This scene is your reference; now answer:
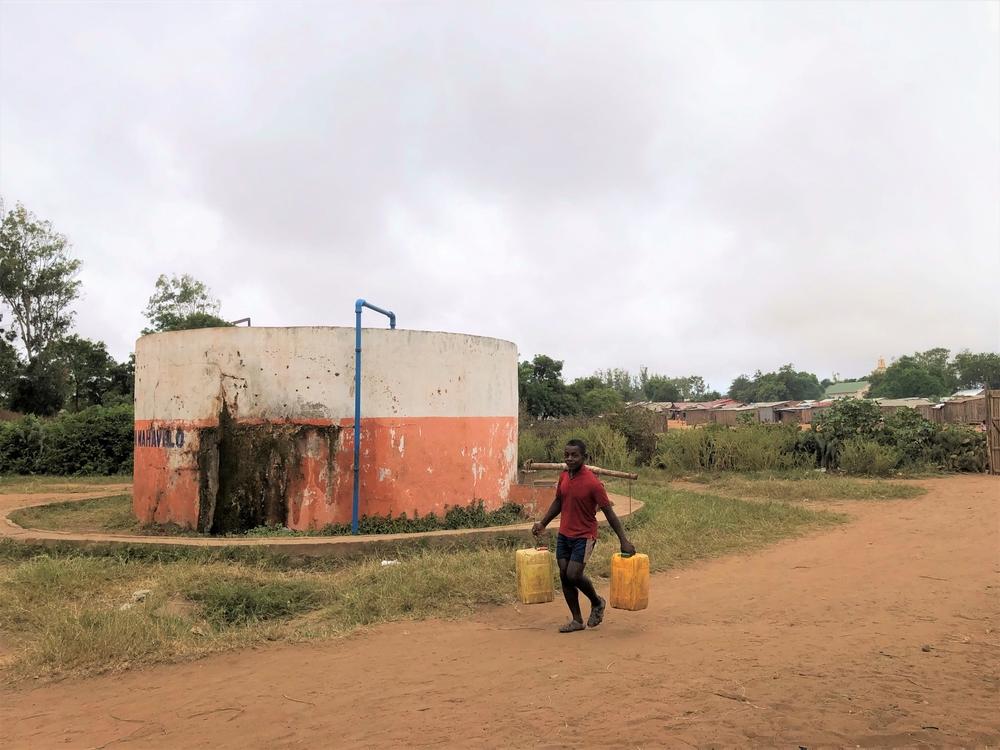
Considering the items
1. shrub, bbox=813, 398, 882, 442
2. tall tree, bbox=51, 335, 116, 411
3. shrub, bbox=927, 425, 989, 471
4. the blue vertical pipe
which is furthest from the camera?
tall tree, bbox=51, 335, 116, 411

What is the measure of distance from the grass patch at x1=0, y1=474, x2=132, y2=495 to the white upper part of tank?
29.1 feet

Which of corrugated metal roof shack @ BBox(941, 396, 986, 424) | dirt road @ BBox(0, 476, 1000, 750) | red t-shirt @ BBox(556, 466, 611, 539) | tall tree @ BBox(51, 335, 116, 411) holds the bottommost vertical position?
dirt road @ BBox(0, 476, 1000, 750)

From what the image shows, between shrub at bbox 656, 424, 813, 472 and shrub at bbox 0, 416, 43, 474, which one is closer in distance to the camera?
shrub at bbox 656, 424, 813, 472

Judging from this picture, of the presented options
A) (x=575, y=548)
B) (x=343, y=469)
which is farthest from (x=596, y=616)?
(x=343, y=469)

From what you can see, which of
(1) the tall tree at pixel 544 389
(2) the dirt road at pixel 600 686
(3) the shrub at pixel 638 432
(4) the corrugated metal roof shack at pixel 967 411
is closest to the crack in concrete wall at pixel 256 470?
(2) the dirt road at pixel 600 686

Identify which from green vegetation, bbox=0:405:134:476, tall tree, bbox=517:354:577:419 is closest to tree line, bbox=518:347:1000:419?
tall tree, bbox=517:354:577:419

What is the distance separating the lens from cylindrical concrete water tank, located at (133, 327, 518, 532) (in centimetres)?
915

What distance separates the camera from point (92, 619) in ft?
18.5

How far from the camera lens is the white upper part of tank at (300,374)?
923 cm

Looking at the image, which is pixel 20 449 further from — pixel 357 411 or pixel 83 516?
pixel 357 411

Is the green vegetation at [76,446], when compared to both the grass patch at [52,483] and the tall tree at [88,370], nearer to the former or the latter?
the grass patch at [52,483]

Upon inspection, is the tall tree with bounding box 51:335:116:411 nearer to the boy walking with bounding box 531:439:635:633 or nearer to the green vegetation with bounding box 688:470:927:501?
the green vegetation with bounding box 688:470:927:501

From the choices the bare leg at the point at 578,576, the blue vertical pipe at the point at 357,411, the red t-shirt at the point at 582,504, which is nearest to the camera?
the bare leg at the point at 578,576

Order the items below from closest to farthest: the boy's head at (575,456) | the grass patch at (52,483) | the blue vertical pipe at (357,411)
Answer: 1. the boy's head at (575,456)
2. the blue vertical pipe at (357,411)
3. the grass patch at (52,483)
